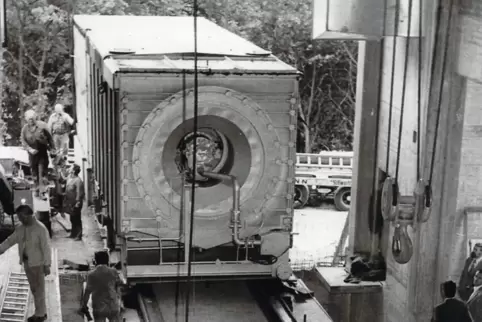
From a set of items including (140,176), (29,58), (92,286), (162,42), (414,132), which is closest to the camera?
(92,286)

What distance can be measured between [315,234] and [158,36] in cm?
403

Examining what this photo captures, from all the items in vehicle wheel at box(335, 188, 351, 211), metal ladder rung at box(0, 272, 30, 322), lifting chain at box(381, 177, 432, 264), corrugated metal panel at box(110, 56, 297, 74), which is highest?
corrugated metal panel at box(110, 56, 297, 74)

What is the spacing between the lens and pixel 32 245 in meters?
6.16

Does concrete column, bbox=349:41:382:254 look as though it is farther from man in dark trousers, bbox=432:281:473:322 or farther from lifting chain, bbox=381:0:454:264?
man in dark trousers, bbox=432:281:473:322

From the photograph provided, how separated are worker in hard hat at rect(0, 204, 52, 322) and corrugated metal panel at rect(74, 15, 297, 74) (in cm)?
132

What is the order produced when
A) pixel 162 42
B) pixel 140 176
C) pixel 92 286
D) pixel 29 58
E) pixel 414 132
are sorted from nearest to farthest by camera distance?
pixel 92 286
pixel 140 176
pixel 414 132
pixel 162 42
pixel 29 58

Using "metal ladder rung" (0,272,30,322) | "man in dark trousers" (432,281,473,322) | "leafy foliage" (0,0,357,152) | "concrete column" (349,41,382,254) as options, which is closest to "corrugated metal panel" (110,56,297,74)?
"concrete column" (349,41,382,254)

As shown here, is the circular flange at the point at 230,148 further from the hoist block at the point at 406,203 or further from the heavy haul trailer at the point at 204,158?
the hoist block at the point at 406,203

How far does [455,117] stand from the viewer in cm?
711

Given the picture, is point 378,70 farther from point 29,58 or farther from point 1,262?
point 29,58

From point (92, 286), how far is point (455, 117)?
10.6 feet

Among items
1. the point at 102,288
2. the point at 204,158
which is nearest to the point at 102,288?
the point at 102,288

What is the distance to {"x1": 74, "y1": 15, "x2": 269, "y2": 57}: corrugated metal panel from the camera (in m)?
7.54

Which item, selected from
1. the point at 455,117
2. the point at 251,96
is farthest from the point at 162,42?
the point at 455,117
